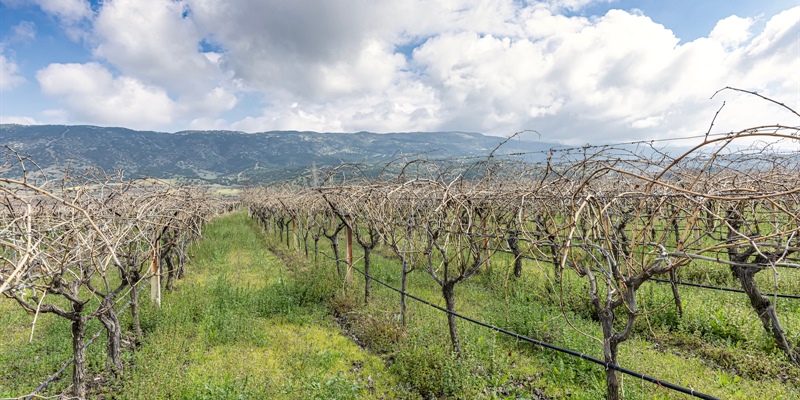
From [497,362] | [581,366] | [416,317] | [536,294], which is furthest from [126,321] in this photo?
[536,294]

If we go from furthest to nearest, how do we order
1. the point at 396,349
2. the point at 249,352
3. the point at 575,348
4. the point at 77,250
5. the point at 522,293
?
the point at 522,293, the point at 249,352, the point at 396,349, the point at 575,348, the point at 77,250

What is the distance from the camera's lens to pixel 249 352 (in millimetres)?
6301

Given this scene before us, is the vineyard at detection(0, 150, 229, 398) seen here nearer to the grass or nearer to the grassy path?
Answer: the grassy path

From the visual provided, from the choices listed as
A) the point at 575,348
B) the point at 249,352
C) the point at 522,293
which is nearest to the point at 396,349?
the point at 249,352

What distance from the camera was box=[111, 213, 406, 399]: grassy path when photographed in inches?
Answer: 195

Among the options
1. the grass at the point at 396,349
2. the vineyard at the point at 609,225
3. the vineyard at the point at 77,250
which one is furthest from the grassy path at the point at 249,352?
the vineyard at the point at 609,225

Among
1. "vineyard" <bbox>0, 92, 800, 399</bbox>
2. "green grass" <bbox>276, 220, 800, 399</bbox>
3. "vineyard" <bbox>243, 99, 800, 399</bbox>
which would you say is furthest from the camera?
"green grass" <bbox>276, 220, 800, 399</bbox>

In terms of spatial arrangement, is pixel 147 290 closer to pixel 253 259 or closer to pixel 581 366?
pixel 253 259

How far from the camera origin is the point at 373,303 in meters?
8.77

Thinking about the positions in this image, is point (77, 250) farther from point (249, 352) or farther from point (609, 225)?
point (609, 225)

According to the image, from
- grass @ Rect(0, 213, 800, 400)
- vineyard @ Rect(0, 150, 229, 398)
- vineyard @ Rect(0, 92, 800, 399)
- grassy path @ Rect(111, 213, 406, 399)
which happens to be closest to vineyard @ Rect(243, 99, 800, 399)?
vineyard @ Rect(0, 92, 800, 399)

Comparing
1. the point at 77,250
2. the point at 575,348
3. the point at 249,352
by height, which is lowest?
the point at 249,352

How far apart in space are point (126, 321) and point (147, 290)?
8.21 ft

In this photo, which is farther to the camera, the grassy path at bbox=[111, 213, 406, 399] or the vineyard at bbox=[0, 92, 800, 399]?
the grassy path at bbox=[111, 213, 406, 399]
